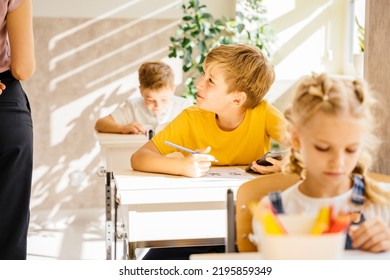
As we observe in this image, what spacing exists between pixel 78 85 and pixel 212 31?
2.81 ft

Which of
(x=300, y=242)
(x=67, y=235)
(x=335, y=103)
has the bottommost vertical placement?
(x=67, y=235)

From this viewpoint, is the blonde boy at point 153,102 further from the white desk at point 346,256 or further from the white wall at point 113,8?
the white desk at point 346,256

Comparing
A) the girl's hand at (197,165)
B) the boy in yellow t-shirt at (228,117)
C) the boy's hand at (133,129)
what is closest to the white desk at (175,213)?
the girl's hand at (197,165)

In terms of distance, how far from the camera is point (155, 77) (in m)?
3.04

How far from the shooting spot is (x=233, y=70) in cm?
169

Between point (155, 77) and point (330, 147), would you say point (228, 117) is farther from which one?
point (155, 77)

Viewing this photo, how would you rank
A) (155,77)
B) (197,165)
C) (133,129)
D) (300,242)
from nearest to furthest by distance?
(300,242) → (197,165) → (133,129) → (155,77)

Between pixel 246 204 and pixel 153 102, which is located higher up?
pixel 246 204

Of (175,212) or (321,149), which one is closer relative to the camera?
(321,149)

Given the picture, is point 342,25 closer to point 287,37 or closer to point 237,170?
point 287,37

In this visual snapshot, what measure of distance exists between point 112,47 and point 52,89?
1.41 feet

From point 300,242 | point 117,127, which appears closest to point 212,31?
point 117,127

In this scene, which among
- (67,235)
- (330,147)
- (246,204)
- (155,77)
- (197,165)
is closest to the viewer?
(330,147)
